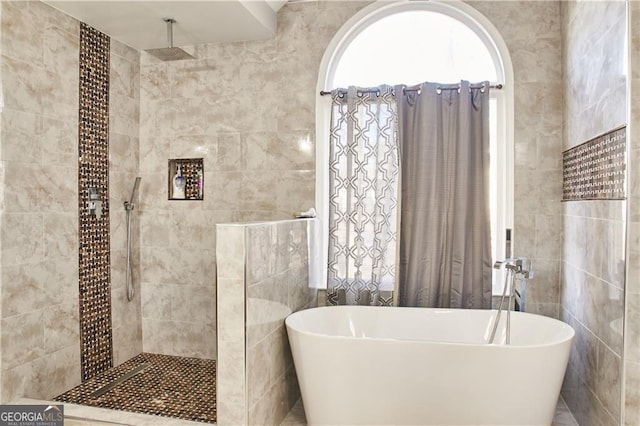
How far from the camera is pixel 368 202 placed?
3318mm

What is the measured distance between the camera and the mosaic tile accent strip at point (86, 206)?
3217 millimetres

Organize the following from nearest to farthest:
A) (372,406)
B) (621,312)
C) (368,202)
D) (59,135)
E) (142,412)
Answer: (621,312) < (372,406) < (142,412) < (59,135) < (368,202)

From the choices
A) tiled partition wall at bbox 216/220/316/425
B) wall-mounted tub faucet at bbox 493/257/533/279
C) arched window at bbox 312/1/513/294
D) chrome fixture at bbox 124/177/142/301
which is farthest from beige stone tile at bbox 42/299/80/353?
wall-mounted tub faucet at bbox 493/257/533/279

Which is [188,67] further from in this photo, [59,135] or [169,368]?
[169,368]

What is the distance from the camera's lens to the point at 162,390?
3.03m

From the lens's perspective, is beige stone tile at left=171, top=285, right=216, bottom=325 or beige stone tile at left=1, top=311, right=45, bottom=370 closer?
beige stone tile at left=1, top=311, right=45, bottom=370

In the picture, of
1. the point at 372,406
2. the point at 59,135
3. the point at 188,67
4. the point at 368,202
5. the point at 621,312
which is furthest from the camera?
the point at 188,67

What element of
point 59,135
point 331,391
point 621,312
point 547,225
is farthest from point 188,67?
point 621,312

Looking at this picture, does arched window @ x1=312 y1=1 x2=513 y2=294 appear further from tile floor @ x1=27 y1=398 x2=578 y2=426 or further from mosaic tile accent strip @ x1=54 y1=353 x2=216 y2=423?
mosaic tile accent strip @ x1=54 y1=353 x2=216 y2=423

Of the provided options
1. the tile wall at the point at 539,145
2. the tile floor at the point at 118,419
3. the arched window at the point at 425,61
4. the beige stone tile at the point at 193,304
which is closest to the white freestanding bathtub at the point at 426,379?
the tile floor at the point at 118,419

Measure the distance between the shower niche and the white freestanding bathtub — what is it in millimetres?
1493

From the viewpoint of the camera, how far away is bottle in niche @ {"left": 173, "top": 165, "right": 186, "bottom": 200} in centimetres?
370

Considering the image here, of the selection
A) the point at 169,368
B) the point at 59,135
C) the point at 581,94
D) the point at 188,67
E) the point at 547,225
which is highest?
the point at 188,67

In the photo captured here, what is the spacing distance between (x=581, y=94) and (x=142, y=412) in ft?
9.97
